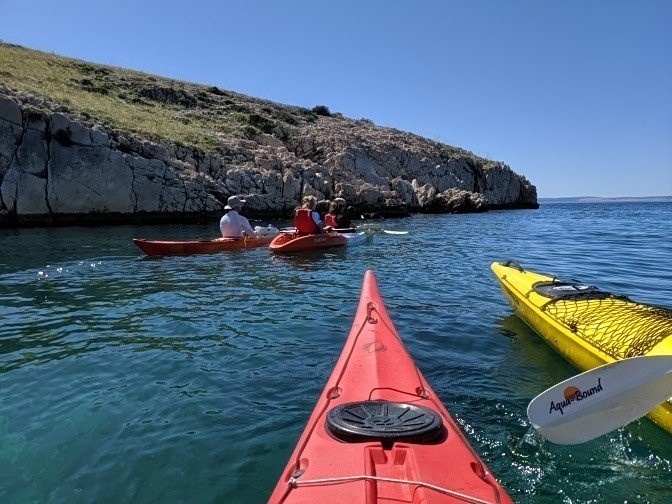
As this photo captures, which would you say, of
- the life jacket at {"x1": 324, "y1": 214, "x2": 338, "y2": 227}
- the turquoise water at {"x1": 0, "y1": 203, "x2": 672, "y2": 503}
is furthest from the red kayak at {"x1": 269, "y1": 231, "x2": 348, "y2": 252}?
the turquoise water at {"x1": 0, "y1": 203, "x2": 672, "y2": 503}

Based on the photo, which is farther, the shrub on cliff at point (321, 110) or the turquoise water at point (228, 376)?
the shrub on cliff at point (321, 110)

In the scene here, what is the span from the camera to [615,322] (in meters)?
4.99

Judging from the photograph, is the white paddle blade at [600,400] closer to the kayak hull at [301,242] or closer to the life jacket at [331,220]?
the kayak hull at [301,242]

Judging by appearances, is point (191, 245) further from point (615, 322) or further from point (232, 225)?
point (615, 322)

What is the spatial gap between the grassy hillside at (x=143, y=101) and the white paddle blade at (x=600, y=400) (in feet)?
95.0

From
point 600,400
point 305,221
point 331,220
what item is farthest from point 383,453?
point 331,220

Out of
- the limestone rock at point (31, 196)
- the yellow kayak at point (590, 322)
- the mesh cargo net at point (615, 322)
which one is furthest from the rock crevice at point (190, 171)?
the mesh cargo net at point (615, 322)

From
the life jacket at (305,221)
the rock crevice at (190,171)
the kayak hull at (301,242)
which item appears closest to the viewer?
the kayak hull at (301,242)

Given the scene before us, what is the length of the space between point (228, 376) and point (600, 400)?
3466mm

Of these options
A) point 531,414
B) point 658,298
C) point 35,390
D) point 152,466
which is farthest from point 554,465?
point 658,298

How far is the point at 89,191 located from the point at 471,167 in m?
39.0

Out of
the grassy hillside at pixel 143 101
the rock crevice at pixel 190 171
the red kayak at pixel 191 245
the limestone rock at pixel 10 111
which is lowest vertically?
the red kayak at pixel 191 245

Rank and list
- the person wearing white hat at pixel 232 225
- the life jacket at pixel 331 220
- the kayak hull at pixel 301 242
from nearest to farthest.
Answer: the kayak hull at pixel 301 242 < the person wearing white hat at pixel 232 225 < the life jacket at pixel 331 220

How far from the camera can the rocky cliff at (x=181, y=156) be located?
23469 mm
